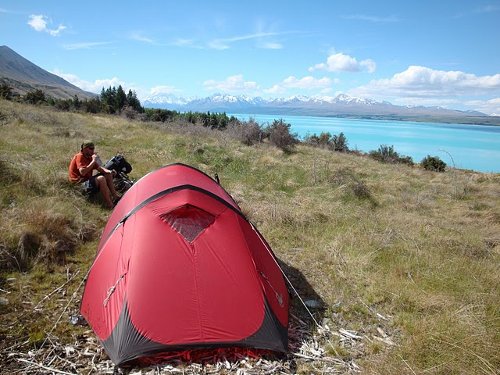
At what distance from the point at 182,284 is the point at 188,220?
0.82m

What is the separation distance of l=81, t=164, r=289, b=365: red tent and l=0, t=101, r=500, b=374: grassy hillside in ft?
1.12

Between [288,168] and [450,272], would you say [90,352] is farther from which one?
[288,168]

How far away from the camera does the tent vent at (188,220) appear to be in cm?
441

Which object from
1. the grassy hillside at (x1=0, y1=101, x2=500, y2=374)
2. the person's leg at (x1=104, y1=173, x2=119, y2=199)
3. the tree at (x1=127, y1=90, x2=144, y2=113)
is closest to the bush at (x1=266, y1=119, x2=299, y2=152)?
the grassy hillside at (x1=0, y1=101, x2=500, y2=374)

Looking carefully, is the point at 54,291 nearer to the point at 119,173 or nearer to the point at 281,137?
the point at 119,173

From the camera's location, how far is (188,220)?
4.49 meters

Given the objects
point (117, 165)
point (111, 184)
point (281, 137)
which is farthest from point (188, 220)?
point (281, 137)

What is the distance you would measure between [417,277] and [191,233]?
3.79 m

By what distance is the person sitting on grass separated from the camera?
796cm

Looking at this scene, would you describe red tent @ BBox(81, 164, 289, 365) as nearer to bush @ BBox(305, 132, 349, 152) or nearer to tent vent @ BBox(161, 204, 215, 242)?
tent vent @ BBox(161, 204, 215, 242)

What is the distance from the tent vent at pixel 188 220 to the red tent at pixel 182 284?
12 mm

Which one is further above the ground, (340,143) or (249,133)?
(249,133)

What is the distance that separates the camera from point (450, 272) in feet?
19.5

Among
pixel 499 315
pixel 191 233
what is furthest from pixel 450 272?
pixel 191 233
